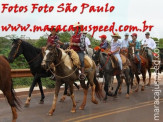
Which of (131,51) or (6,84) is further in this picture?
(131,51)

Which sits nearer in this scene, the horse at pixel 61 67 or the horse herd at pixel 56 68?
the horse herd at pixel 56 68

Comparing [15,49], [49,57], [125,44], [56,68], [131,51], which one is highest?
[125,44]

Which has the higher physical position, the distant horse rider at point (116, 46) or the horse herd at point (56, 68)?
the distant horse rider at point (116, 46)

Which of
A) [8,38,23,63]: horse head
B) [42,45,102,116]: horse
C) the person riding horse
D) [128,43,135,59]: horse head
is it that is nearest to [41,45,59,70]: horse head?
[42,45,102,116]: horse

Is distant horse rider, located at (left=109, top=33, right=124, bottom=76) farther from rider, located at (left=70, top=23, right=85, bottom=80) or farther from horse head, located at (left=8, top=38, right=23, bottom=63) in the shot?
horse head, located at (left=8, top=38, right=23, bottom=63)

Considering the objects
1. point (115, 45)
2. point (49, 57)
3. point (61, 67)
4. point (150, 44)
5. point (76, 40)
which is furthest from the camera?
point (150, 44)

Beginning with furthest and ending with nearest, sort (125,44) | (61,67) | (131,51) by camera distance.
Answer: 1. (125,44)
2. (131,51)
3. (61,67)

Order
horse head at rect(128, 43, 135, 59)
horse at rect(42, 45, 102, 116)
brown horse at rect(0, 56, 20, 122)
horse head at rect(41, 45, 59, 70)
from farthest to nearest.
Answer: horse head at rect(128, 43, 135, 59)
horse at rect(42, 45, 102, 116)
horse head at rect(41, 45, 59, 70)
brown horse at rect(0, 56, 20, 122)

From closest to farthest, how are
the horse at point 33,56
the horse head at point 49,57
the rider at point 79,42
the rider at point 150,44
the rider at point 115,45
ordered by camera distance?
the horse head at point 49,57
the rider at point 79,42
the horse at point 33,56
the rider at point 115,45
the rider at point 150,44

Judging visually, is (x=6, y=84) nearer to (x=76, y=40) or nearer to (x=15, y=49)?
(x=76, y=40)

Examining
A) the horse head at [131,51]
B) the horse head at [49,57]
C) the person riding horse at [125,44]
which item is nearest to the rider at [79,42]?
the horse head at [49,57]

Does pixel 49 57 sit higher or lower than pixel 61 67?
higher

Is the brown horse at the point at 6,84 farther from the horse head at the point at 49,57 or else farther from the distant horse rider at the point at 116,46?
the distant horse rider at the point at 116,46

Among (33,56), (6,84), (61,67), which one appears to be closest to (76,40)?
(61,67)
